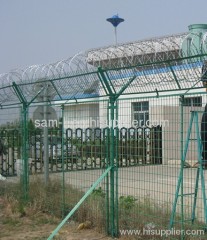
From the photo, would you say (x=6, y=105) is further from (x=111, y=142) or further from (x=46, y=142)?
(x=111, y=142)

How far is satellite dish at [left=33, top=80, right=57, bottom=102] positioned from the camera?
8969mm

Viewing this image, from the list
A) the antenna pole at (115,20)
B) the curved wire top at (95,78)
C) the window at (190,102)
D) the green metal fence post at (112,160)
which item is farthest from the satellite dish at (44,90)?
the antenna pole at (115,20)

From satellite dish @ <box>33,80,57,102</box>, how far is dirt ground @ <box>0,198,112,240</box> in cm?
234

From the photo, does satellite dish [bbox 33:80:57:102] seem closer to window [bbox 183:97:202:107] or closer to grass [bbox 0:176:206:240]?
grass [bbox 0:176:206:240]

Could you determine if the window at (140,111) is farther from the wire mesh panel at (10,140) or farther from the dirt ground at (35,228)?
the wire mesh panel at (10,140)

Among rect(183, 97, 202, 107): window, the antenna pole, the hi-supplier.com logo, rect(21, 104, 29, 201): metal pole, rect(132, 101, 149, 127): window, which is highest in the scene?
the antenna pole

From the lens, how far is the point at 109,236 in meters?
7.00

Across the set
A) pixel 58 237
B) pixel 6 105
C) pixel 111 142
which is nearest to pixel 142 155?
pixel 111 142

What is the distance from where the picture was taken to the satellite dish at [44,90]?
897 centimetres

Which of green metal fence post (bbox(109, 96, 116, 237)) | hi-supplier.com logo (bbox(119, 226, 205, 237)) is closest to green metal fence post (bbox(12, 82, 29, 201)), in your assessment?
green metal fence post (bbox(109, 96, 116, 237))

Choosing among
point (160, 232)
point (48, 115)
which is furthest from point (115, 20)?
point (160, 232)

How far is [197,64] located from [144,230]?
2.59 metres

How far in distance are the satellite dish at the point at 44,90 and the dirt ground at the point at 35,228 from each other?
92.3 inches

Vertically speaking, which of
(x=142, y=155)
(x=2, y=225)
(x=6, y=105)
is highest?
(x=6, y=105)
